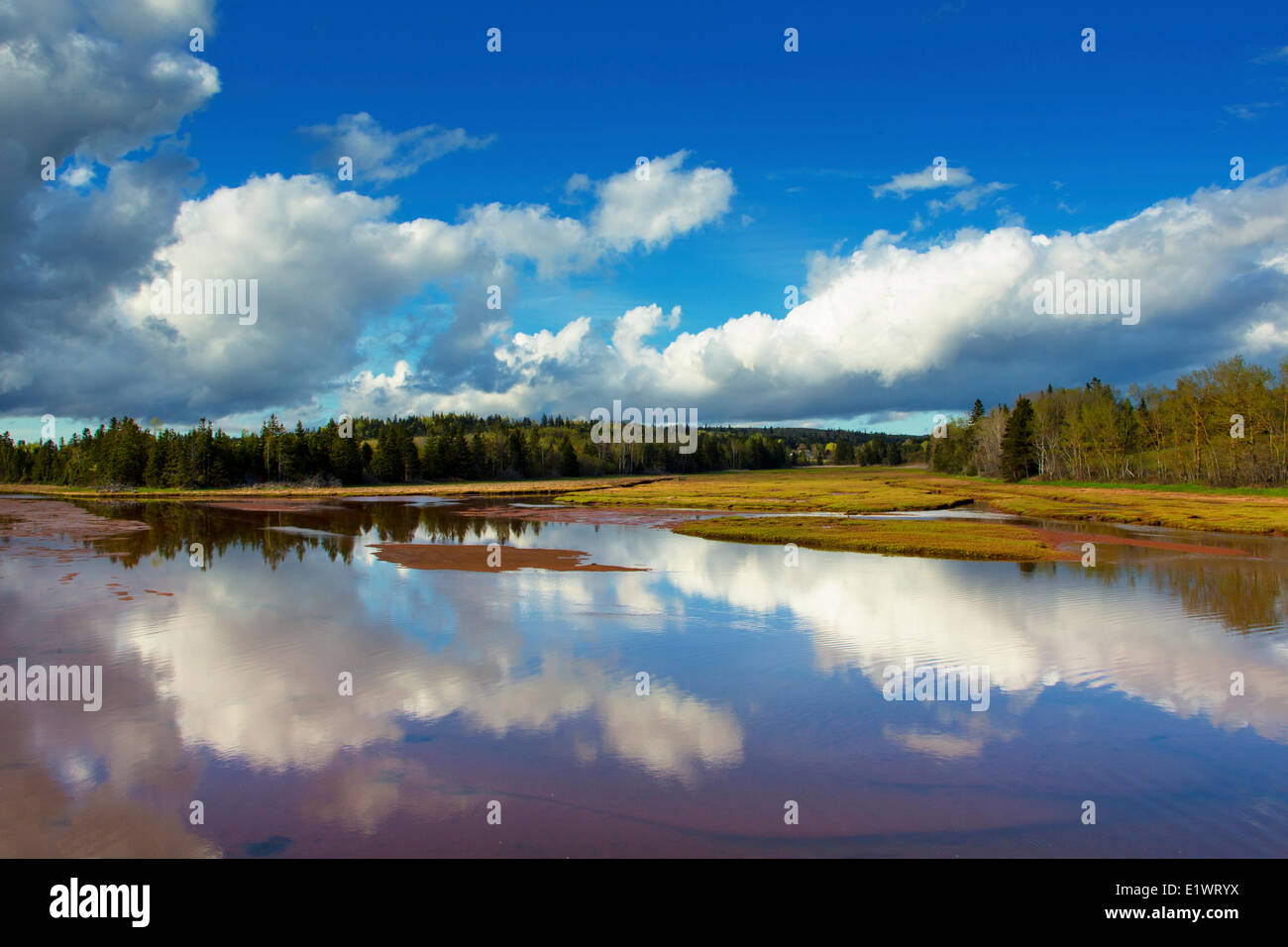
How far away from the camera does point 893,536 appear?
43000 millimetres

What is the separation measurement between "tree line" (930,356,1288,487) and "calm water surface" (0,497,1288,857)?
6923cm

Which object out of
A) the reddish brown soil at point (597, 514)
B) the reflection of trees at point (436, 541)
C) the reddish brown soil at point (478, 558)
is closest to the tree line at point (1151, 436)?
the reflection of trees at point (436, 541)

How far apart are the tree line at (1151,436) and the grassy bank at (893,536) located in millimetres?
48575

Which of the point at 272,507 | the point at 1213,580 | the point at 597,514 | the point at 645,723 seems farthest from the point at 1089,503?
the point at 272,507

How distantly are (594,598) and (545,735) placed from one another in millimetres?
12588

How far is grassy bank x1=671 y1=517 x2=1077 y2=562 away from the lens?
36656 mm

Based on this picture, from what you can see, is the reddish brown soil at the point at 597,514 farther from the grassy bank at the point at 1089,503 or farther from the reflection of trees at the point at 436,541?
the grassy bank at the point at 1089,503

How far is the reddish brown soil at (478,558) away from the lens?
107 ft

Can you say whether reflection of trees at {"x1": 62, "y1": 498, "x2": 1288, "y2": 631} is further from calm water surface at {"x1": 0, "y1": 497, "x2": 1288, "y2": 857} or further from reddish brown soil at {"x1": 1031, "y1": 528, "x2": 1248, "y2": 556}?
reddish brown soil at {"x1": 1031, "y1": 528, "x2": 1248, "y2": 556}

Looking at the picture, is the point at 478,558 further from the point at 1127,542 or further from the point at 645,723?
the point at 1127,542

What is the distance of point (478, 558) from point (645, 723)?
2437cm

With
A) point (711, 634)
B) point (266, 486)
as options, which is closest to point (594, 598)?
point (711, 634)

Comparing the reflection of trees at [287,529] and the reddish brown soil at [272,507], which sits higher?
the reddish brown soil at [272,507]
